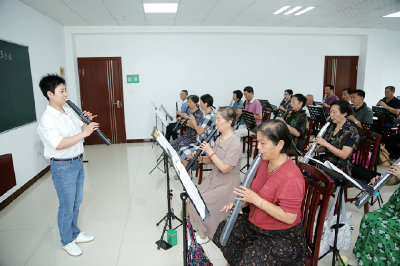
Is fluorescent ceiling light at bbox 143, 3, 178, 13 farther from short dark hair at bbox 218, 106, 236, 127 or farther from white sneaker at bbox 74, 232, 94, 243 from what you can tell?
white sneaker at bbox 74, 232, 94, 243

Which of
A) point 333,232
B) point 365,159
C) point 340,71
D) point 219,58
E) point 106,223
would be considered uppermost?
point 219,58

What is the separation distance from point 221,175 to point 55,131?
4.53 ft

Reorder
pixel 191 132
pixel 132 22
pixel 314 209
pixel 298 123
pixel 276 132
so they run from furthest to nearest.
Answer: pixel 132 22 → pixel 191 132 → pixel 298 123 → pixel 314 209 → pixel 276 132

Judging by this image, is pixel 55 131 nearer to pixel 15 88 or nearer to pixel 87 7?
pixel 15 88

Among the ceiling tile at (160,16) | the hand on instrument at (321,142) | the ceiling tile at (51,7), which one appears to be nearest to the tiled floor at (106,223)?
the hand on instrument at (321,142)

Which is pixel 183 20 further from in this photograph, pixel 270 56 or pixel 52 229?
pixel 52 229

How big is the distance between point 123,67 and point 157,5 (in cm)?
213

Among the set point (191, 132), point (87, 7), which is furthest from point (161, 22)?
point (191, 132)

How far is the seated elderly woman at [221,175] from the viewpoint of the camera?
217 cm

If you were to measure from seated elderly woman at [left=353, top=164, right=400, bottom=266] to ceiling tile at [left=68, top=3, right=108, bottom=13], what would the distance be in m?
4.62

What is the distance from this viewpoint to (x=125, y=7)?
4512mm

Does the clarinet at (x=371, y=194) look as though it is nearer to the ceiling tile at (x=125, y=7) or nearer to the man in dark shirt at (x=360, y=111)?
the man in dark shirt at (x=360, y=111)

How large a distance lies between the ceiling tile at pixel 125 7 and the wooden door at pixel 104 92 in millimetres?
1694

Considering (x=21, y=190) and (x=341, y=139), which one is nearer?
(x=341, y=139)
